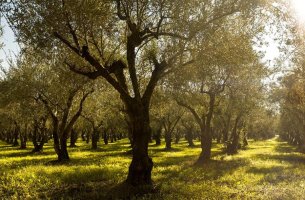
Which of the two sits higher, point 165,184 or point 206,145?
point 206,145

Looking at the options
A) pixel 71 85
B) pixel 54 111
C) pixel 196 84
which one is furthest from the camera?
pixel 54 111

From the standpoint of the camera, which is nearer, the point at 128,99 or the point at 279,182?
the point at 128,99

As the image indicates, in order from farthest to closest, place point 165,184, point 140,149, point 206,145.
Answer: point 206,145
point 165,184
point 140,149

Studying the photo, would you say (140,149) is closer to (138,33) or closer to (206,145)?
(138,33)

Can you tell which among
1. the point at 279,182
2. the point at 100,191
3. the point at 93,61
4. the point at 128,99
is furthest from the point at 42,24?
the point at 279,182

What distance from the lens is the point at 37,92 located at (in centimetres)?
4019

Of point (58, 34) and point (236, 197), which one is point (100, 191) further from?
point (58, 34)

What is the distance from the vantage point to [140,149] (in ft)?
72.7

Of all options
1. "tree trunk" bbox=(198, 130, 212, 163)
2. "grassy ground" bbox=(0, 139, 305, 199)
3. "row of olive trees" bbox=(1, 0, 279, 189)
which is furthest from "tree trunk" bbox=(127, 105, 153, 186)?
"tree trunk" bbox=(198, 130, 212, 163)

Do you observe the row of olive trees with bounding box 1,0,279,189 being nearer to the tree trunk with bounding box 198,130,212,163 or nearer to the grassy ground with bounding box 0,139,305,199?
the grassy ground with bounding box 0,139,305,199

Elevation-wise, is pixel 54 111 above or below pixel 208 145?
above

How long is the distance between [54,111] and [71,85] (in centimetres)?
960

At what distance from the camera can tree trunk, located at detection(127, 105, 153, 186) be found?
2195cm

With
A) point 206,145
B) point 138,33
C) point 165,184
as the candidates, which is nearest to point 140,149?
point 165,184
